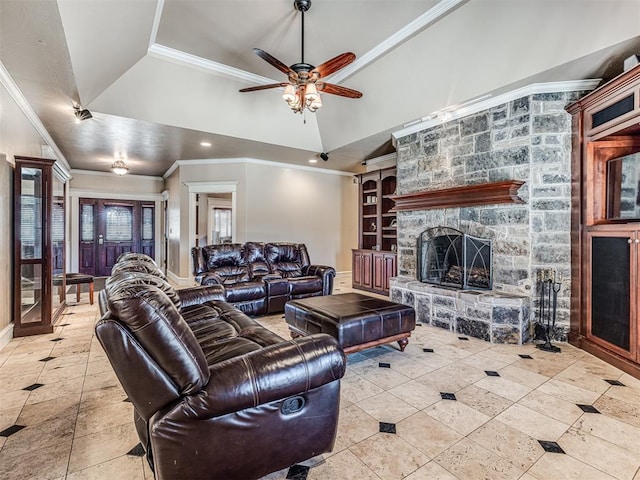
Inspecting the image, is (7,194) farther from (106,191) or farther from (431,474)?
(106,191)

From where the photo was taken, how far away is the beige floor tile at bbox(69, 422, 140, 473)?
5.58 ft

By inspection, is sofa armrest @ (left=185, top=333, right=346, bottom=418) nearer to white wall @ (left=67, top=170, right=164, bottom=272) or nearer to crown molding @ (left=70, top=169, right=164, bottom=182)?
white wall @ (left=67, top=170, right=164, bottom=272)

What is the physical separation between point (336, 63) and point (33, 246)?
4.03 meters

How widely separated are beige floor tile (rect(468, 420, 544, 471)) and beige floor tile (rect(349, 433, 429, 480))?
0.42m

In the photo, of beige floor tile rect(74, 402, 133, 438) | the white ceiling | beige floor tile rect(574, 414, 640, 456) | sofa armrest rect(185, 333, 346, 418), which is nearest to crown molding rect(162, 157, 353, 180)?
the white ceiling

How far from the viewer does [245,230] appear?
6.73m

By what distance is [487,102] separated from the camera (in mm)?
3789

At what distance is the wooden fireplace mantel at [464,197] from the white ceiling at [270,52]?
1.04m

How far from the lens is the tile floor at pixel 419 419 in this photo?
5.44ft

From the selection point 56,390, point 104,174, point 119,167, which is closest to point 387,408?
point 56,390

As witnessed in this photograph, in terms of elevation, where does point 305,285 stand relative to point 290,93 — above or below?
below

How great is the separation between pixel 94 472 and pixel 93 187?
847 centimetres

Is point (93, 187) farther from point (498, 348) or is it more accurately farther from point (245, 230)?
point (498, 348)

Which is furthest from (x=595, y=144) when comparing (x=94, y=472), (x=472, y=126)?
(x=94, y=472)
